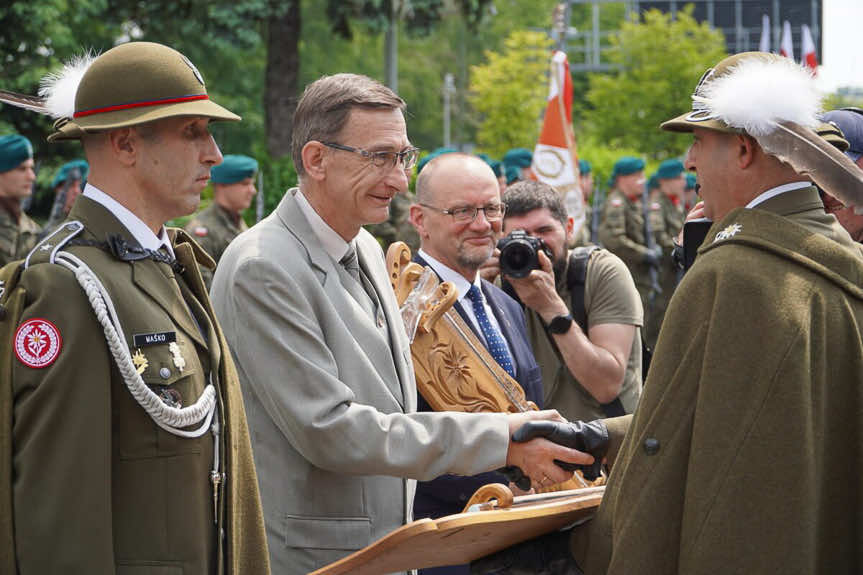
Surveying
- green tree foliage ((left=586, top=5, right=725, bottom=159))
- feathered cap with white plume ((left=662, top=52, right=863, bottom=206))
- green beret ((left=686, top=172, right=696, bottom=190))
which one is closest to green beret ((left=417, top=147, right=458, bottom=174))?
feathered cap with white plume ((left=662, top=52, right=863, bottom=206))

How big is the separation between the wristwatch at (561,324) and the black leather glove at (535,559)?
5.63 ft

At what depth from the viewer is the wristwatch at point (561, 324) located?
5016mm

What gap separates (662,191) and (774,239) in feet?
44.1

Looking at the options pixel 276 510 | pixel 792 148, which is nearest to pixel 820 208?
pixel 792 148

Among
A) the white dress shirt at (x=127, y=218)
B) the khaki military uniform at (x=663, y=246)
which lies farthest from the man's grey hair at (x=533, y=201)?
the khaki military uniform at (x=663, y=246)

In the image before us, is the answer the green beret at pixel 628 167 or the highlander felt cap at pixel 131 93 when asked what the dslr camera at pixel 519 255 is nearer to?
the highlander felt cap at pixel 131 93

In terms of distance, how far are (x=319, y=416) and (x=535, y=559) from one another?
732 millimetres

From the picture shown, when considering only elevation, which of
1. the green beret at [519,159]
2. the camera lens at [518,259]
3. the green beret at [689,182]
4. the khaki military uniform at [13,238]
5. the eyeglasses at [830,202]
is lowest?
the green beret at [689,182]

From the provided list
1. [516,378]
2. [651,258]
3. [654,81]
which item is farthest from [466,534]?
[654,81]

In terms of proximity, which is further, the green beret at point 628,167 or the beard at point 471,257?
the green beret at point 628,167

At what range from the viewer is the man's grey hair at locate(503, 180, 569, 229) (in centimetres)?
557

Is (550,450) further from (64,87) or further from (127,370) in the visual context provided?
(64,87)

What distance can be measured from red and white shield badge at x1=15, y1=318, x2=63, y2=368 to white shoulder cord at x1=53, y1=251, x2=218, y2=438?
109mm

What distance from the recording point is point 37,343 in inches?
102
